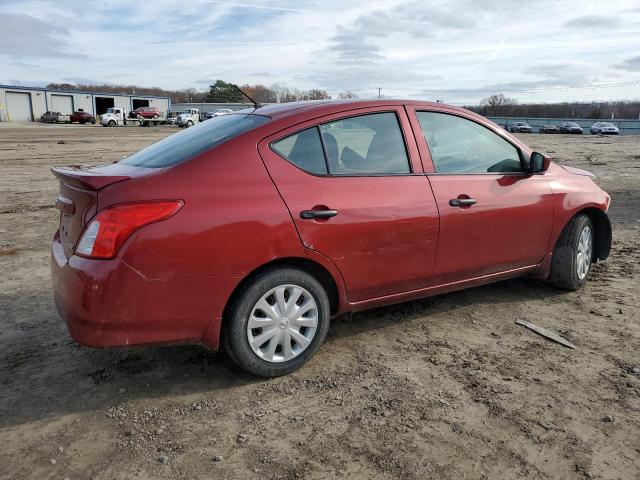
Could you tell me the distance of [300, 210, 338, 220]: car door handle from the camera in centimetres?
322

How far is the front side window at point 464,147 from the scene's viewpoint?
3.96 m

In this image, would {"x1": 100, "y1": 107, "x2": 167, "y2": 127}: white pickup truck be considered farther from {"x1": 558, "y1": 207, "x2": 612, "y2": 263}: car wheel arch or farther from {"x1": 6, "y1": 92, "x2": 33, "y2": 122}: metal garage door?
{"x1": 558, "y1": 207, "x2": 612, "y2": 263}: car wheel arch

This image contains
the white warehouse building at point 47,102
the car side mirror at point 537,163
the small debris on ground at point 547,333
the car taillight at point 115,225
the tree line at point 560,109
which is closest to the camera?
the car taillight at point 115,225

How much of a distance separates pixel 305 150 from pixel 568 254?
267 centimetres

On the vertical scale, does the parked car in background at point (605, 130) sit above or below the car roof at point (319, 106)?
below

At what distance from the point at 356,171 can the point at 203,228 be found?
1.14m

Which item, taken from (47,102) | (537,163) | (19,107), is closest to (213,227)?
(537,163)

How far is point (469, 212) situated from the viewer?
12.9ft

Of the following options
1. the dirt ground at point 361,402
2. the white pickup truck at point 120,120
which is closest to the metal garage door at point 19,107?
the white pickup truck at point 120,120

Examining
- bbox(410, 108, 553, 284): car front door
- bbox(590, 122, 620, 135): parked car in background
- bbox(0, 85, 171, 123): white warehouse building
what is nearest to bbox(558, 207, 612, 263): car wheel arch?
bbox(410, 108, 553, 284): car front door

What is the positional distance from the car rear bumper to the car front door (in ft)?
5.68

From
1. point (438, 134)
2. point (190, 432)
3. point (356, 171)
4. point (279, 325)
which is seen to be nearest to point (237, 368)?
point (279, 325)

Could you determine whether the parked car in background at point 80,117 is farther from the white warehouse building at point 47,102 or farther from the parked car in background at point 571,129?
the parked car in background at point 571,129

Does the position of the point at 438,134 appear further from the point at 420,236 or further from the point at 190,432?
the point at 190,432
